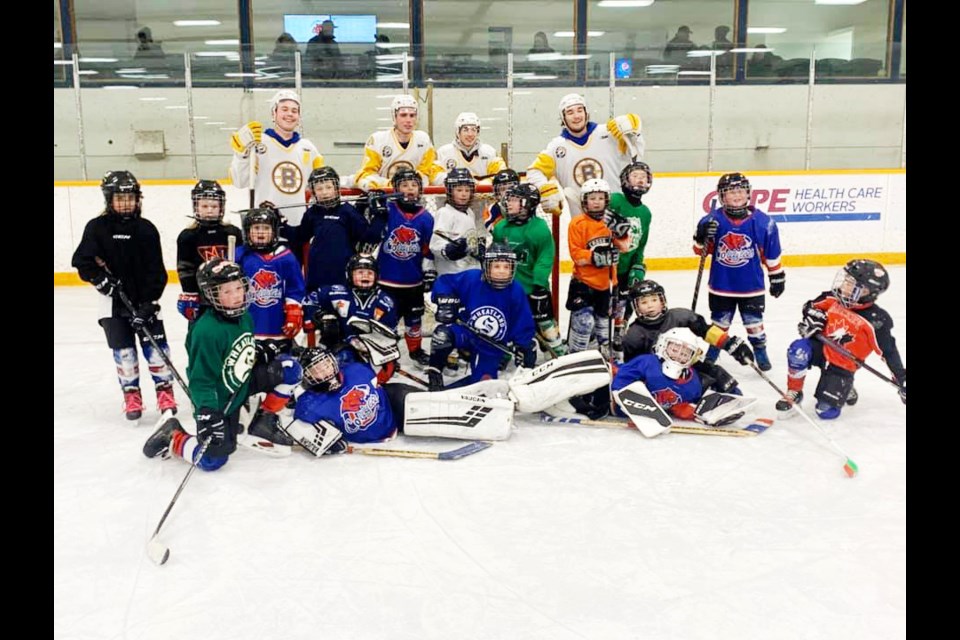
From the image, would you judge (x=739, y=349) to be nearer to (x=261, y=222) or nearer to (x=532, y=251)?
(x=532, y=251)

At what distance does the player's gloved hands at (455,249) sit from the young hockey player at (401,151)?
0.70 meters

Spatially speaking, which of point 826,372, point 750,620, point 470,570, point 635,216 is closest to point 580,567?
point 470,570

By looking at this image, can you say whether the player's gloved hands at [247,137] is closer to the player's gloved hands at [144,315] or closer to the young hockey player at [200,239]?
the young hockey player at [200,239]

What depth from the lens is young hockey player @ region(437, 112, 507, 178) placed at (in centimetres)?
447

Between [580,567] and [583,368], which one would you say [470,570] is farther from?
[583,368]

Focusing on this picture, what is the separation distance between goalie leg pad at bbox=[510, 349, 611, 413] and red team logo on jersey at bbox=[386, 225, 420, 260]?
1113mm

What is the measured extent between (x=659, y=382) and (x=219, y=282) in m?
1.72

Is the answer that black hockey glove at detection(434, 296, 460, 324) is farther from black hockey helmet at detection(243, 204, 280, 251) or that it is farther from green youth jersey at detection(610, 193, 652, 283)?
green youth jersey at detection(610, 193, 652, 283)

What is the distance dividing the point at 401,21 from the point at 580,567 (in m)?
7.70

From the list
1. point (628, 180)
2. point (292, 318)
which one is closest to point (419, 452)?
point (292, 318)

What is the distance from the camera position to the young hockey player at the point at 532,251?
3760 mm

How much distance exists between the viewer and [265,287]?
335cm

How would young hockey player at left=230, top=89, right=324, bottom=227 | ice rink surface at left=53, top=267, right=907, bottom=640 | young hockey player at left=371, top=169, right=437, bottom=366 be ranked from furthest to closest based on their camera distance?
young hockey player at left=230, top=89, right=324, bottom=227 → young hockey player at left=371, top=169, right=437, bottom=366 → ice rink surface at left=53, top=267, right=907, bottom=640

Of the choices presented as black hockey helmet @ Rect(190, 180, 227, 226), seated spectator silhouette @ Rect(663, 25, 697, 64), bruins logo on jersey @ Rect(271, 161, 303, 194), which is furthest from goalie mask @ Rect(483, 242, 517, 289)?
seated spectator silhouette @ Rect(663, 25, 697, 64)
